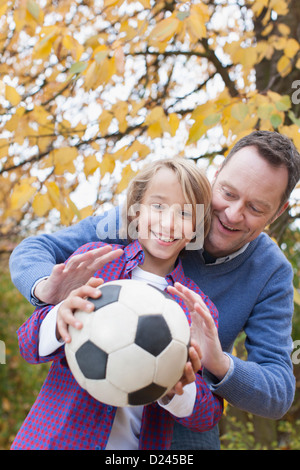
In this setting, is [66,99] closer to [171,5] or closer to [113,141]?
[113,141]

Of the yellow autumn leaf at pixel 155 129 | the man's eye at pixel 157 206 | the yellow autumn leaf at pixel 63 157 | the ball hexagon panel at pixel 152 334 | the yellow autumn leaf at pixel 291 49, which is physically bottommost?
the yellow autumn leaf at pixel 291 49

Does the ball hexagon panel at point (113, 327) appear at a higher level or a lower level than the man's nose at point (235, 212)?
higher

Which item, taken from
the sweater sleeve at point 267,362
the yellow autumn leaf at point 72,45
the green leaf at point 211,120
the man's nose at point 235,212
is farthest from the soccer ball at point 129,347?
the yellow autumn leaf at point 72,45

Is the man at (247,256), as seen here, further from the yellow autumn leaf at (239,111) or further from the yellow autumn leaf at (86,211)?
the yellow autumn leaf at (86,211)

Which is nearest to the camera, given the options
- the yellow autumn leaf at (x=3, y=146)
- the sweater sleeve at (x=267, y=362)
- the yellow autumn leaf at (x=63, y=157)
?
the sweater sleeve at (x=267, y=362)

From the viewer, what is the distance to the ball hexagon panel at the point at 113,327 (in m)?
1.62

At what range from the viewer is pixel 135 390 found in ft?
5.42

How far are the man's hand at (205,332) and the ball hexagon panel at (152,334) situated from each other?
0.62ft

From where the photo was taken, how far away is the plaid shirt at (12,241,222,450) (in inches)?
77.4

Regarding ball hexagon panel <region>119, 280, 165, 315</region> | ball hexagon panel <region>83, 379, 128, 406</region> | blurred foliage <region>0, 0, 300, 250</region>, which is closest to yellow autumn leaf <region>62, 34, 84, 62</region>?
blurred foliage <region>0, 0, 300, 250</region>

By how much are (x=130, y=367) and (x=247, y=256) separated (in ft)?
3.97

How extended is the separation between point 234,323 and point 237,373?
465mm

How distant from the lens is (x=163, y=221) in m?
2.12

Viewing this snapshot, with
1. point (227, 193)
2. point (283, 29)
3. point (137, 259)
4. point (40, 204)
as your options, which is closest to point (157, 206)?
point (137, 259)
